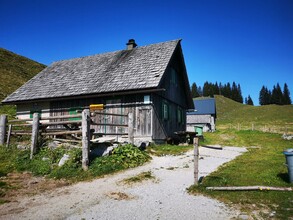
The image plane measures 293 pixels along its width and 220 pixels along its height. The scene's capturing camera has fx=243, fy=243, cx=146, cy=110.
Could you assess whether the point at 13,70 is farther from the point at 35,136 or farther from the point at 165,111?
the point at 35,136

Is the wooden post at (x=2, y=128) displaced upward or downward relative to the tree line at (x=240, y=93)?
downward

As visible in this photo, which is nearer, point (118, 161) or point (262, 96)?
point (118, 161)

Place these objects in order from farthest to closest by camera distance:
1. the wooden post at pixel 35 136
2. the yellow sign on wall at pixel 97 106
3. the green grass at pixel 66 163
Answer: the yellow sign on wall at pixel 97 106 → the wooden post at pixel 35 136 → the green grass at pixel 66 163

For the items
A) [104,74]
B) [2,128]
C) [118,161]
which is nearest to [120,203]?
[118,161]

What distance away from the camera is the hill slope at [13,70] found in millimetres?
37425

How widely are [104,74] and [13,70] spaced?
1357 inches

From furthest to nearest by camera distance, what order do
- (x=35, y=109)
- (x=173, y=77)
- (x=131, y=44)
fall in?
(x=131, y=44), (x=173, y=77), (x=35, y=109)

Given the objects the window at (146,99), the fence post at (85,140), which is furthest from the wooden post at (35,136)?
the window at (146,99)

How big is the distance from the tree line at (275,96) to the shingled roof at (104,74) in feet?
384

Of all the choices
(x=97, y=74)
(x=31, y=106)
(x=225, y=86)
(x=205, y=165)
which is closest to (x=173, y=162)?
(x=205, y=165)

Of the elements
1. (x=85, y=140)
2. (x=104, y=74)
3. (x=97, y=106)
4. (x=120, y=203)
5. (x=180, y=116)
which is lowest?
(x=120, y=203)

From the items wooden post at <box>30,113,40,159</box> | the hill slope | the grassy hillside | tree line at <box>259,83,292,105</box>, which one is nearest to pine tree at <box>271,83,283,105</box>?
tree line at <box>259,83,292,105</box>

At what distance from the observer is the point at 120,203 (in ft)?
20.1

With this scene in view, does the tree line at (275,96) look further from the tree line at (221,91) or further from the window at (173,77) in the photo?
the window at (173,77)
